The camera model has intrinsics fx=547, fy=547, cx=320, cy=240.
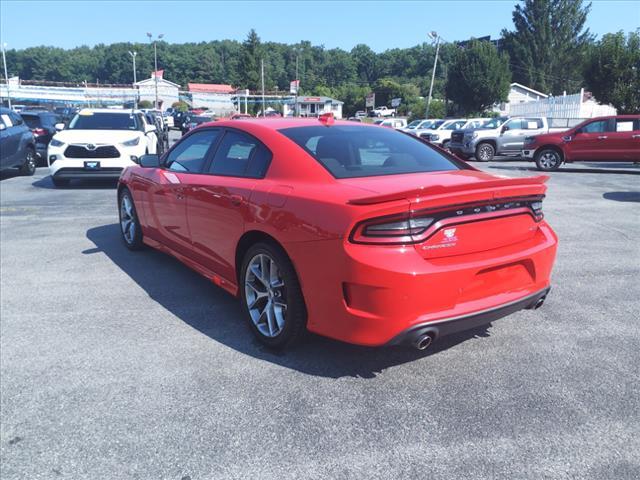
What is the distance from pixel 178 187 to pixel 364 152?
177cm

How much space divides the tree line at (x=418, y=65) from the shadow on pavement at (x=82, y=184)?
26.5m

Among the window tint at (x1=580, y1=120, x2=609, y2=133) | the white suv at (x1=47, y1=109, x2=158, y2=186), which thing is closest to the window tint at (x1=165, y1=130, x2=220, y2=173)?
the white suv at (x1=47, y1=109, x2=158, y2=186)

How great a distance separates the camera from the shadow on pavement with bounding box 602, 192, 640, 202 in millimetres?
10547

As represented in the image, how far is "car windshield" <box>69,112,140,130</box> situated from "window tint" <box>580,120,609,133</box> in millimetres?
13205

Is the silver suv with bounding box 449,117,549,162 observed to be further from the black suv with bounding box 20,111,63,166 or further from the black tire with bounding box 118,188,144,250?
the black tire with bounding box 118,188,144,250

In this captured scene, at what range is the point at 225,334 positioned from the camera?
4.06m

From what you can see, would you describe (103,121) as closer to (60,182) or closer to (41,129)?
(60,182)

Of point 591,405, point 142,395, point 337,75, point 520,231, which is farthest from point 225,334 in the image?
point 337,75

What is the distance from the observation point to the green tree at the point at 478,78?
184ft

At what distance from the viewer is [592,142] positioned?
55.0 feet

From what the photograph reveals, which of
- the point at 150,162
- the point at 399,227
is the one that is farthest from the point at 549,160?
the point at 399,227

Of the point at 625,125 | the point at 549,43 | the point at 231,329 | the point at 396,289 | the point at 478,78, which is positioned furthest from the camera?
the point at 549,43

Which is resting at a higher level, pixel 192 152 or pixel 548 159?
pixel 192 152

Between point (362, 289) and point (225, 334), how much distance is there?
1.51 metres
